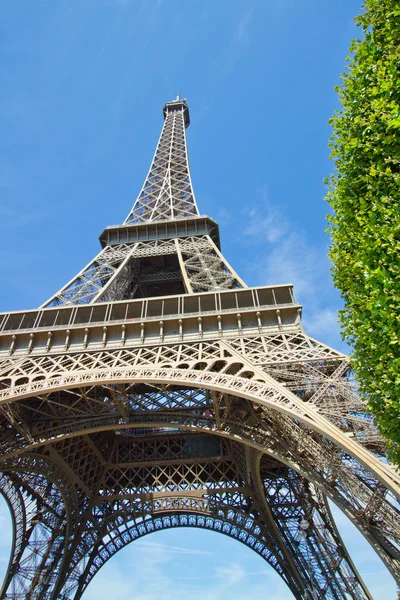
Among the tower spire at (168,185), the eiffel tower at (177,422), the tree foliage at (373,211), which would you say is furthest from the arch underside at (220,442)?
the tower spire at (168,185)

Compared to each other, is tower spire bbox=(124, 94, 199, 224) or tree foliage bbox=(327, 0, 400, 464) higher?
tower spire bbox=(124, 94, 199, 224)

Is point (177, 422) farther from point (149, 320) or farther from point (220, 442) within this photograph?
point (220, 442)

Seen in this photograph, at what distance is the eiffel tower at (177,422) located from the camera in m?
11.6

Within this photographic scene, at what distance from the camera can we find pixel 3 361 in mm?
16062

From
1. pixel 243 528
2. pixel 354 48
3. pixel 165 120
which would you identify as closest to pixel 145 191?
pixel 165 120

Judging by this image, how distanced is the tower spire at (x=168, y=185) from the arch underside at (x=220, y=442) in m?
14.6

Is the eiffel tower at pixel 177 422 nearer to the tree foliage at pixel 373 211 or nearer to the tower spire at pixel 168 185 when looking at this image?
the tower spire at pixel 168 185

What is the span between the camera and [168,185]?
33.3 meters

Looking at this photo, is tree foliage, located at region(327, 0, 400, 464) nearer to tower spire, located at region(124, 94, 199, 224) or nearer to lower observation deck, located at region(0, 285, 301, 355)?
lower observation deck, located at region(0, 285, 301, 355)

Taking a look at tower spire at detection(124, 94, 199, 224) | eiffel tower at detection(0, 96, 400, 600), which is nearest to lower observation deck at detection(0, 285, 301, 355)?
eiffel tower at detection(0, 96, 400, 600)

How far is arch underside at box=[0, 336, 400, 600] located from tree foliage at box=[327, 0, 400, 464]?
123 inches

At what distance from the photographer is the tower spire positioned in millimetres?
29984

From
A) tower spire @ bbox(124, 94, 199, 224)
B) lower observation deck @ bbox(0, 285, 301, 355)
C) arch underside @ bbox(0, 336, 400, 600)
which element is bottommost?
arch underside @ bbox(0, 336, 400, 600)

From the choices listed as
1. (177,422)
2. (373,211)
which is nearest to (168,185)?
(177,422)
